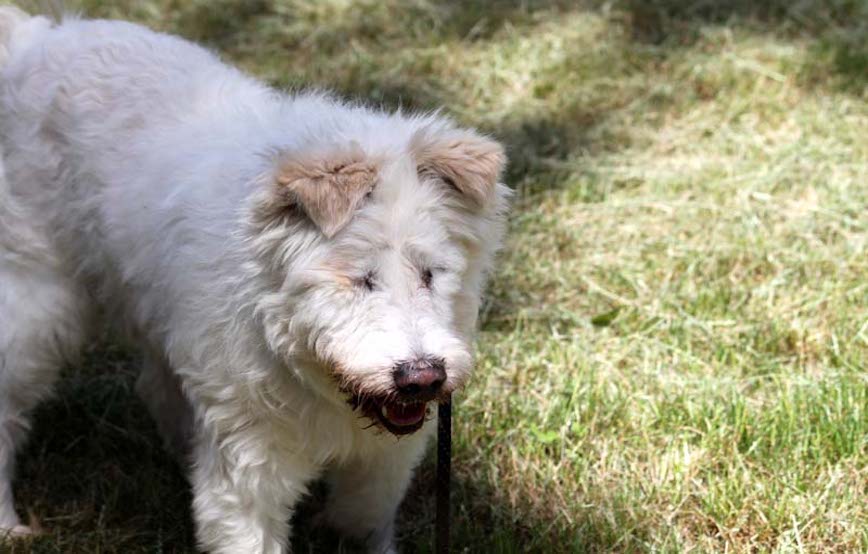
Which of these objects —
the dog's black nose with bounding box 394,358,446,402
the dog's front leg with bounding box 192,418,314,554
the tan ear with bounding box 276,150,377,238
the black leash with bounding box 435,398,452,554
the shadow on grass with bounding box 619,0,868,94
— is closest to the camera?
the dog's black nose with bounding box 394,358,446,402

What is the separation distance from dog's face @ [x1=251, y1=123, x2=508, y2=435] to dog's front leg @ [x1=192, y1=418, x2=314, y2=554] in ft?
1.13

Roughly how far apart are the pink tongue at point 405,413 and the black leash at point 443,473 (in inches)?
12.5

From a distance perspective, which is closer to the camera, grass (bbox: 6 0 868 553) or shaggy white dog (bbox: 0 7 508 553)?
shaggy white dog (bbox: 0 7 508 553)

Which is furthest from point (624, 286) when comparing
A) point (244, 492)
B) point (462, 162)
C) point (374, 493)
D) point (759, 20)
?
point (759, 20)

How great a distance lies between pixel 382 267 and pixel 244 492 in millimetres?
807

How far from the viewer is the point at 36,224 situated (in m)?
4.00

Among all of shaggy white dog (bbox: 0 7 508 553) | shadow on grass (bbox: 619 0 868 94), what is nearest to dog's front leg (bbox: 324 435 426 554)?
shaggy white dog (bbox: 0 7 508 553)

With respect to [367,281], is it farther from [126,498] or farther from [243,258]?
[126,498]

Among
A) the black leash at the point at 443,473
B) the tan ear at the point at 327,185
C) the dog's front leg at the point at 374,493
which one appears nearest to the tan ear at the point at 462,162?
the tan ear at the point at 327,185

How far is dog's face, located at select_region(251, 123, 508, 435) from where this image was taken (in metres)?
3.01

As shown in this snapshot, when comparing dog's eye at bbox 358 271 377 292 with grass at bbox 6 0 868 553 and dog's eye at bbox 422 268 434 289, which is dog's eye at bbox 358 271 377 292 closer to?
dog's eye at bbox 422 268 434 289

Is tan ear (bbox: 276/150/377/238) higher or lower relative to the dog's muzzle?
higher

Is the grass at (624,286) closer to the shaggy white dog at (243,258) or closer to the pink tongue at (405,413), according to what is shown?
the shaggy white dog at (243,258)

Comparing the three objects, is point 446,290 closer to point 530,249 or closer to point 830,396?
point 830,396
